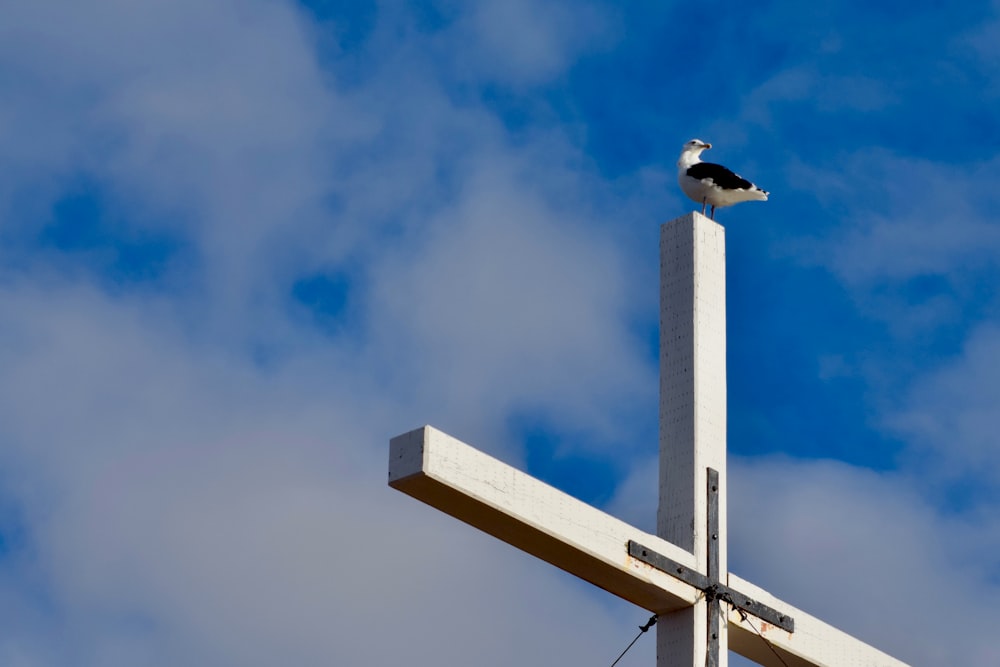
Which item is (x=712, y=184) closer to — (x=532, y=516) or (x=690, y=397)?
(x=690, y=397)

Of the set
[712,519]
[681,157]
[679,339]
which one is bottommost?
[712,519]

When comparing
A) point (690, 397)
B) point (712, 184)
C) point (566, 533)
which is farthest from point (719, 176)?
point (566, 533)

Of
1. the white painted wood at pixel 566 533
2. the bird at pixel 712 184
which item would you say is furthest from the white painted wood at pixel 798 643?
the bird at pixel 712 184

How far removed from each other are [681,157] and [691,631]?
7.84 ft

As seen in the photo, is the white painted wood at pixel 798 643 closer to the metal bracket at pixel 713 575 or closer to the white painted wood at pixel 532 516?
the metal bracket at pixel 713 575

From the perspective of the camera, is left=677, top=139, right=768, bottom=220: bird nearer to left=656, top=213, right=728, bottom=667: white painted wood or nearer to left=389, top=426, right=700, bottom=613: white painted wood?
left=656, top=213, right=728, bottom=667: white painted wood

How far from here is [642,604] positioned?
7281 mm

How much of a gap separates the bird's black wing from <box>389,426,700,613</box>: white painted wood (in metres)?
1.88

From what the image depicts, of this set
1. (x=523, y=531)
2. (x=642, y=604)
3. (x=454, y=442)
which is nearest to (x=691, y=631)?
(x=642, y=604)

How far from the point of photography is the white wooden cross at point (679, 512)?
6.52 m

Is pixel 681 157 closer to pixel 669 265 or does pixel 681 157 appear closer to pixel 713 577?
pixel 669 265

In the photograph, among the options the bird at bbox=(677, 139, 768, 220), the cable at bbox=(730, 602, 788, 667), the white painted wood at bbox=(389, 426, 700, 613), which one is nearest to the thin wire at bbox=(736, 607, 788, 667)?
the cable at bbox=(730, 602, 788, 667)

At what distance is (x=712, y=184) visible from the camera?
841 centimetres

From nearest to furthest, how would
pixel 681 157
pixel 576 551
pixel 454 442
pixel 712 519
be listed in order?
pixel 454 442
pixel 576 551
pixel 712 519
pixel 681 157
